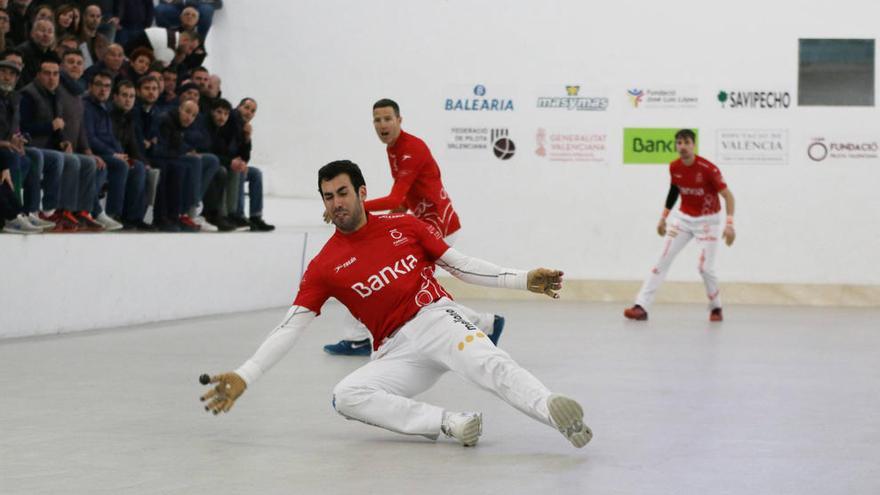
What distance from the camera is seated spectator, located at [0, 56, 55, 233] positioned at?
10688mm

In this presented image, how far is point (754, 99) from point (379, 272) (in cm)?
1222

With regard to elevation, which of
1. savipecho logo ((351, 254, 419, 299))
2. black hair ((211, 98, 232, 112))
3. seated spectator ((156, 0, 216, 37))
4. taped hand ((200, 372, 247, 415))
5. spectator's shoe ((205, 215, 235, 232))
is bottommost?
spectator's shoe ((205, 215, 235, 232))

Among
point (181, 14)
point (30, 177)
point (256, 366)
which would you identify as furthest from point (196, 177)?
point (256, 366)

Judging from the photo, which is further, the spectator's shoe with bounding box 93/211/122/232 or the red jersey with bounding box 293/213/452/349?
the spectator's shoe with bounding box 93/211/122/232

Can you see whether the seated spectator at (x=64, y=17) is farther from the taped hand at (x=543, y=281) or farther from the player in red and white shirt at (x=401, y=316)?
the taped hand at (x=543, y=281)


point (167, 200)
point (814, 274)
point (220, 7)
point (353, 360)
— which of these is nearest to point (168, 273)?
point (167, 200)

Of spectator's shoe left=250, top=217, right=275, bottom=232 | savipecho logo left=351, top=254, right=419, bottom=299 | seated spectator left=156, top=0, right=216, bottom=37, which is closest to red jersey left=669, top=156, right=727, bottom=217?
spectator's shoe left=250, top=217, right=275, bottom=232

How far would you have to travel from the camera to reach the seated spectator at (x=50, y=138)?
11.3 meters

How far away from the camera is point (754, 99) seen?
56.4 ft

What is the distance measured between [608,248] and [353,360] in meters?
8.61

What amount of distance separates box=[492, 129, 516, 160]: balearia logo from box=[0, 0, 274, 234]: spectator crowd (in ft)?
11.9

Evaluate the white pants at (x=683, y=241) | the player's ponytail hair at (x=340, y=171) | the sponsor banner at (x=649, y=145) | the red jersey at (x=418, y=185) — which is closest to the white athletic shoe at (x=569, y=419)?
the player's ponytail hair at (x=340, y=171)

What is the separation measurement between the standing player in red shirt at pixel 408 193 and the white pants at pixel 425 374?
254cm

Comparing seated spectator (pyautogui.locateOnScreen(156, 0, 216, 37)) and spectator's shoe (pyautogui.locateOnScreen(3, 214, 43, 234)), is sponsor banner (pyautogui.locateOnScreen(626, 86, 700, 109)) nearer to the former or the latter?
seated spectator (pyautogui.locateOnScreen(156, 0, 216, 37))
